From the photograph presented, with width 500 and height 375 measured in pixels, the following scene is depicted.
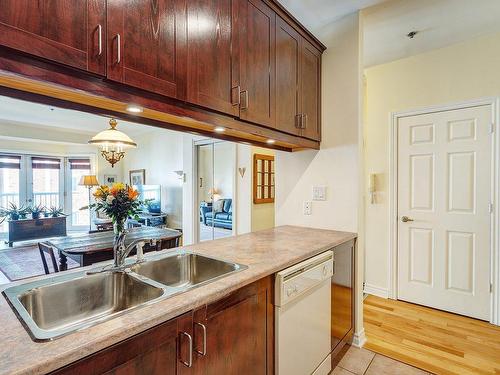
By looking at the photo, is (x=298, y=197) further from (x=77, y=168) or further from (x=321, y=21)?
(x=77, y=168)

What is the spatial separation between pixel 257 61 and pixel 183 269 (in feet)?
4.38

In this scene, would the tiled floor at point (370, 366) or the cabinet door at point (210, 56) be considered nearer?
the cabinet door at point (210, 56)

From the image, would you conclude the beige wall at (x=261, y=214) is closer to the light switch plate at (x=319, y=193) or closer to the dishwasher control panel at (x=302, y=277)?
the light switch plate at (x=319, y=193)

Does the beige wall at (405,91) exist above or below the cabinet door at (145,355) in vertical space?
above

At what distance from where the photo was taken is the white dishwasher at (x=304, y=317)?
4.49ft

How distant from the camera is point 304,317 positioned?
1.53 m

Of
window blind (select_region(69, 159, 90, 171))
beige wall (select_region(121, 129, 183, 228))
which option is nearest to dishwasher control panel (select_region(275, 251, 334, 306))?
beige wall (select_region(121, 129, 183, 228))

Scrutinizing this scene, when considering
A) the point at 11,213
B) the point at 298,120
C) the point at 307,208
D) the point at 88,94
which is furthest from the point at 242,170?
the point at 11,213

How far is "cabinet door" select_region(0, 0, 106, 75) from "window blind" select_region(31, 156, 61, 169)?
760 cm

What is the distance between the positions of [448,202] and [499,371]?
56.0 inches

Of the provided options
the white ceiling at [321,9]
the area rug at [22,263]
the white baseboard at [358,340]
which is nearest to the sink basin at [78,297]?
the white baseboard at [358,340]

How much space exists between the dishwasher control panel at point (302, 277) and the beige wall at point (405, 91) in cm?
165

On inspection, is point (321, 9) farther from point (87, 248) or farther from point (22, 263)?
point (22, 263)

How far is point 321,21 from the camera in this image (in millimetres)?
2326
